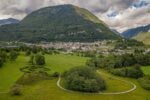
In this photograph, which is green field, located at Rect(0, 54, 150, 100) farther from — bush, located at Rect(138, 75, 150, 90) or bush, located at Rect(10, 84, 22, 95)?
bush, located at Rect(138, 75, 150, 90)

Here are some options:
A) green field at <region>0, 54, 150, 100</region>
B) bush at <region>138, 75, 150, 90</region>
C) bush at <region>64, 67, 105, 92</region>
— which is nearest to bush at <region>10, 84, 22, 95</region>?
green field at <region>0, 54, 150, 100</region>

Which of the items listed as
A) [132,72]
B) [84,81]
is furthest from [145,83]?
[84,81]

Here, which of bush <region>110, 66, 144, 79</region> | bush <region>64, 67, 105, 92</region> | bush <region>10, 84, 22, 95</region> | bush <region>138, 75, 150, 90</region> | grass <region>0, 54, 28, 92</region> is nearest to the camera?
bush <region>10, 84, 22, 95</region>

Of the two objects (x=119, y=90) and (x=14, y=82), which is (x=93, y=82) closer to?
(x=119, y=90)

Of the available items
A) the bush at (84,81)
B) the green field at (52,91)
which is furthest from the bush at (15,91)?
the bush at (84,81)

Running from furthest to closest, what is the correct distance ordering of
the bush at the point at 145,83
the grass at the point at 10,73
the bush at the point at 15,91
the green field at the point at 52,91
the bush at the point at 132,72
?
1. the bush at the point at 132,72
2. the bush at the point at 145,83
3. the grass at the point at 10,73
4. the bush at the point at 15,91
5. the green field at the point at 52,91

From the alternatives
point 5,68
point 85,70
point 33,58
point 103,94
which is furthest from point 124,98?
point 33,58

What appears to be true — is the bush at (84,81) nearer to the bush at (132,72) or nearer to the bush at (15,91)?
the bush at (15,91)

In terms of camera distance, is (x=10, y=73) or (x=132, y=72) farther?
(x=132, y=72)

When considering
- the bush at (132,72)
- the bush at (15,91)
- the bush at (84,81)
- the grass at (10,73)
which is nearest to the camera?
the bush at (15,91)

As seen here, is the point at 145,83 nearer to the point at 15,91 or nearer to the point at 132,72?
the point at 132,72
